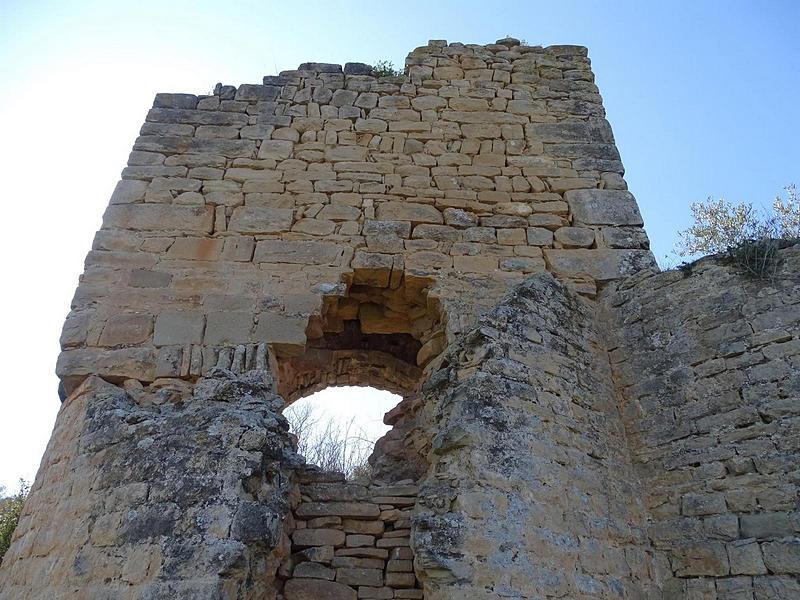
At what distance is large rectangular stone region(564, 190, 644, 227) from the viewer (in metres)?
4.84

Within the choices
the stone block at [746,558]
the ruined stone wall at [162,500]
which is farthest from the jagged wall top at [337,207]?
the stone block at [746,558]

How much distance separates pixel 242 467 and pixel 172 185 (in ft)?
8.90

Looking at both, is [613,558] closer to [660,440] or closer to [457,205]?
[660,440]

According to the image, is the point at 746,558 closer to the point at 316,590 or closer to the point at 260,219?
the point at 316,590

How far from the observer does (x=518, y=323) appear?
3.83 metres

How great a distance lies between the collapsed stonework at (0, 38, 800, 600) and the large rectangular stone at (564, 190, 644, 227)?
24 millimetres

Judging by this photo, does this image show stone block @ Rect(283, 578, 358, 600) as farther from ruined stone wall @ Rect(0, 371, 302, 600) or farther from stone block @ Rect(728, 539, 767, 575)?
stone block @ Rect(728, 539, 767, 575)

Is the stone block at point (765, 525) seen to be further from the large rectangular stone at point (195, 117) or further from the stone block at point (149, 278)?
the large rectangular stone at point (195, 117)

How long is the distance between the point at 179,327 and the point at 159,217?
3.45ft

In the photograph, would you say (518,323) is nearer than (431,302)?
Yes

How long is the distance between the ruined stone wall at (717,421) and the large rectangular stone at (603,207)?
69 centimetres

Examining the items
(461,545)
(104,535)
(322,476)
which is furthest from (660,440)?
(104,535)

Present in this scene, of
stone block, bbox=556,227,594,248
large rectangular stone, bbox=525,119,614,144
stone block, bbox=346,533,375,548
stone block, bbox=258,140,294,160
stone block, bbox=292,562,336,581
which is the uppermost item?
large rectangular stone, bbox=525,119,614,144

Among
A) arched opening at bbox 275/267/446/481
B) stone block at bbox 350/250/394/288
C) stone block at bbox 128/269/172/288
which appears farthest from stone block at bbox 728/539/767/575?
stone block at bbox 128/269/172/288
